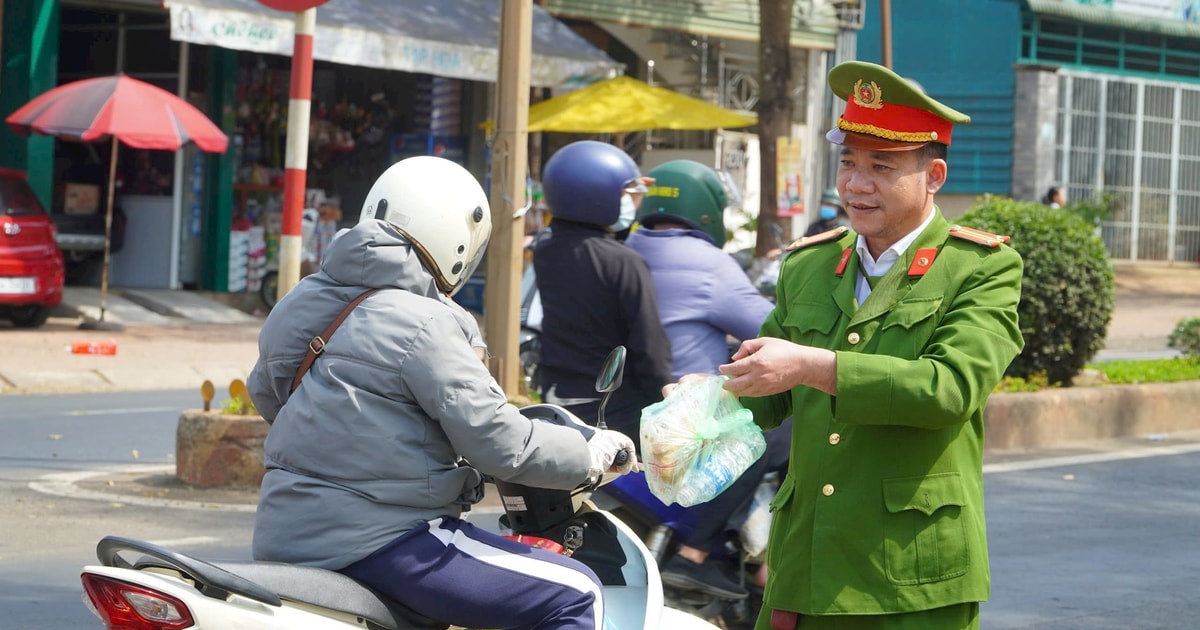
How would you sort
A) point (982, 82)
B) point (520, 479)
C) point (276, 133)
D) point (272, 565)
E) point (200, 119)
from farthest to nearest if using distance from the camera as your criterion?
1. point (982, 82)
2. point (276, 133)
3. point (200, 119)
4. point (520, 479)
5. point (272, 565)

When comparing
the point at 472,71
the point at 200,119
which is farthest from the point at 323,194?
the point at 200,119

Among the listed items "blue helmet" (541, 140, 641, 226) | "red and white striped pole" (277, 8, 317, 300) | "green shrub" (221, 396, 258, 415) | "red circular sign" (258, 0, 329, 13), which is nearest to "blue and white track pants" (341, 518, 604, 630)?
"blue helmet" (541, 140, 641, 226)

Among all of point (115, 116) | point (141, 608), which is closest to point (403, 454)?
point (141, 608)

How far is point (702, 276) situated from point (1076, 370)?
668 centimetres

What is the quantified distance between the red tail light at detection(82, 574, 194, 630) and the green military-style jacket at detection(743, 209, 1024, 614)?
3.84ft

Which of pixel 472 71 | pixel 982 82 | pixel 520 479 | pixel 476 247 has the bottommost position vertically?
pixel 520 479

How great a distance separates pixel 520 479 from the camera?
11.0 feet

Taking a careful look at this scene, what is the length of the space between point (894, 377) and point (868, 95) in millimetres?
586

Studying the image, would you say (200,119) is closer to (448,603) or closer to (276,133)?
(276,133)

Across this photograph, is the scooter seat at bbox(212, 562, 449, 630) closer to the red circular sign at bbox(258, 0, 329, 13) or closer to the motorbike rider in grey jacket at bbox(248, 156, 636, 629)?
the motorbike rider in grey jacket at bbox(248, 156, 636, 629)

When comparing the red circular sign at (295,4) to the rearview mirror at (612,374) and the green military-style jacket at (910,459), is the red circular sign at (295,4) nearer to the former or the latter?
the rearview mirror at (612,374)

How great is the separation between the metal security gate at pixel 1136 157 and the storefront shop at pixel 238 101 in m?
11.0

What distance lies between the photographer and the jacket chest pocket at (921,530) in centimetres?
296

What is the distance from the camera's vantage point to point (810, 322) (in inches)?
124
